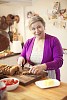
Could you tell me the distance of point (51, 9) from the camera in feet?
8.95

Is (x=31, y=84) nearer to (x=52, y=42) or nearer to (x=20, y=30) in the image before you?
(x=52, y=42)

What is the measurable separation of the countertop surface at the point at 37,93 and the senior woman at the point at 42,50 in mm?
486

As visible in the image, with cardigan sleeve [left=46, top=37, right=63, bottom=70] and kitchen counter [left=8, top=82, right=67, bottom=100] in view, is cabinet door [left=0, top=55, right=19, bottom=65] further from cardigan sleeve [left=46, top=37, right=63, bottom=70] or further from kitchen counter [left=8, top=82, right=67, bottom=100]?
kitchen counter [left=8, top=82, right=67, bottom=100]

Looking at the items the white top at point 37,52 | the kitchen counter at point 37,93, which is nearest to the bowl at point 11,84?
the kitchen counter at point 37,93

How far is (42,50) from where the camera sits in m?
1.94

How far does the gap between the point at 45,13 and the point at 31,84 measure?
1660 millimetres

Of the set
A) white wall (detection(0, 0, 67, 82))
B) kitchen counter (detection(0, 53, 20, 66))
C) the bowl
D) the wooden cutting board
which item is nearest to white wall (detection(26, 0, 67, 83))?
white wall (detection(0, 0, 67, 82))

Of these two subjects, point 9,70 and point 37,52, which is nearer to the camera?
point 9,70


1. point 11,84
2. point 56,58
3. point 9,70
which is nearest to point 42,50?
point 56,58

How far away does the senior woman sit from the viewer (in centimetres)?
185

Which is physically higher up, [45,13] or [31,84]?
[45,13]

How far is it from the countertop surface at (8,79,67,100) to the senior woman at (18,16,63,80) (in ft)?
1.59

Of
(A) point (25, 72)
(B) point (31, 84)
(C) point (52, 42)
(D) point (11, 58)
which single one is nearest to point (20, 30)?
(D) point (11, 58)

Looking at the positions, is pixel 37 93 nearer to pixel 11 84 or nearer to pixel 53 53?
pixel 11 84
